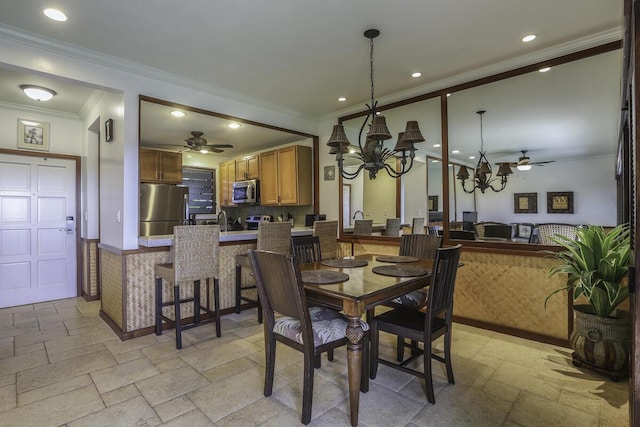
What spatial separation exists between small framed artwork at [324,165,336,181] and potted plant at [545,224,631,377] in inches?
118

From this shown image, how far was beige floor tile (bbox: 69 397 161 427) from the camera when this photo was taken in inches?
71.6

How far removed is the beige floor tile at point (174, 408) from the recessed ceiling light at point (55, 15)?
273 centimetres

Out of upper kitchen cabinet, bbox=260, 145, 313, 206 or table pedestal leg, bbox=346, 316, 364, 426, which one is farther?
upper kitchen cabinet, bbox=260, 145, 313, 206

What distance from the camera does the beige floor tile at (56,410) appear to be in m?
1.83

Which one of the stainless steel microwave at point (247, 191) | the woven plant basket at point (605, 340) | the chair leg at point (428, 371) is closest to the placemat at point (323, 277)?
the chair leg at point (428, 371)

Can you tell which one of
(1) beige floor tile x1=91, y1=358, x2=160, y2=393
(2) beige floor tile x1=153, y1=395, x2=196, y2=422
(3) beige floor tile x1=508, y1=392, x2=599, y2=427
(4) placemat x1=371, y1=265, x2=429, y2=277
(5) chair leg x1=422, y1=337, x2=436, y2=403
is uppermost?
(4) placemat x1=371, y1=265, x2=429, y2=277

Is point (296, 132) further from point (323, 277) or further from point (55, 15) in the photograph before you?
point (323, 277)

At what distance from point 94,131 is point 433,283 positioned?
453cm

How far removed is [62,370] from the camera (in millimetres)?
2434

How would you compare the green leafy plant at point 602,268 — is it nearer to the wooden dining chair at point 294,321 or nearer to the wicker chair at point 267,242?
the wooden dining chair at point 294,321

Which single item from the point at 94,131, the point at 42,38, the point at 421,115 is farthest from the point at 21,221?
the point at 421,115

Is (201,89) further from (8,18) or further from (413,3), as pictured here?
(413,3)

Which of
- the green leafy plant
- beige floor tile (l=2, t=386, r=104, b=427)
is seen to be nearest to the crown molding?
beige floor tile (l=2, t=386, r=104, b=427)

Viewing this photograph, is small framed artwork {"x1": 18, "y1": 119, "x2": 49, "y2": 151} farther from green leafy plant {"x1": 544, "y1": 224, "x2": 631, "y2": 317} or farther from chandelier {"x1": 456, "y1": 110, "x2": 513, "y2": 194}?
green leafy plant {"x1": 544, "y1": 224, "x2": 631, "y2": 317}
